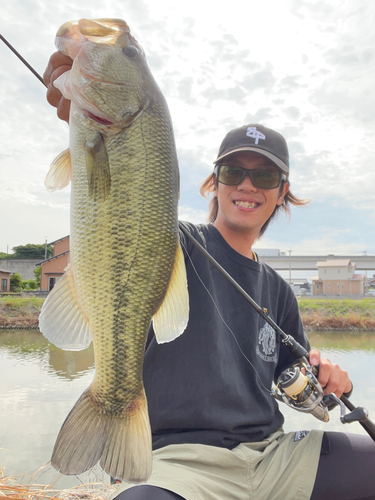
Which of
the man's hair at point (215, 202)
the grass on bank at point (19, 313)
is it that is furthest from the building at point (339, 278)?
the man's hair at point (215, 202)

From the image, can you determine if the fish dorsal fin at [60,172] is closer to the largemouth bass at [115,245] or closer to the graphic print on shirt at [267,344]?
the largemouth bass at [115,245]

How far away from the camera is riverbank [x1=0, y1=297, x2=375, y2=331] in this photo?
1775 cm

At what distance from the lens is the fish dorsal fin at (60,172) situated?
4.67 ft

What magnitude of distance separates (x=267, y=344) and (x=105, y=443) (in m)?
1.34

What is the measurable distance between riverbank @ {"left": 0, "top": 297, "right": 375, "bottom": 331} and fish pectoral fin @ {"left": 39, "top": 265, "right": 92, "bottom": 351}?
17.8 m

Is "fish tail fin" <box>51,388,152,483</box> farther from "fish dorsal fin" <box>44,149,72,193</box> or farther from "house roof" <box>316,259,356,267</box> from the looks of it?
"house roof" <box>316,259,356,267</box>

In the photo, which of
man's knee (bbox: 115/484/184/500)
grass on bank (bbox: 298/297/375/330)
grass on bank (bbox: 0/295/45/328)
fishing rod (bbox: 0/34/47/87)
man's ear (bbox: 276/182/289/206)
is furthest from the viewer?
grass on bank (bbox: 298/297/375/330)

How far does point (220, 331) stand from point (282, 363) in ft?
2.41

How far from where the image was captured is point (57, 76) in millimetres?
1590

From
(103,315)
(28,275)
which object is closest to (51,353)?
(103,315)

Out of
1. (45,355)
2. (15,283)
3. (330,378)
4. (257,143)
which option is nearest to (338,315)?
(45,355)

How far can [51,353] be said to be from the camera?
13344 mm

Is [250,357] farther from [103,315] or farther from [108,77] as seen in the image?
[108,77]

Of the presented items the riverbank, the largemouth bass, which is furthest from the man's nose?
the riverbank
